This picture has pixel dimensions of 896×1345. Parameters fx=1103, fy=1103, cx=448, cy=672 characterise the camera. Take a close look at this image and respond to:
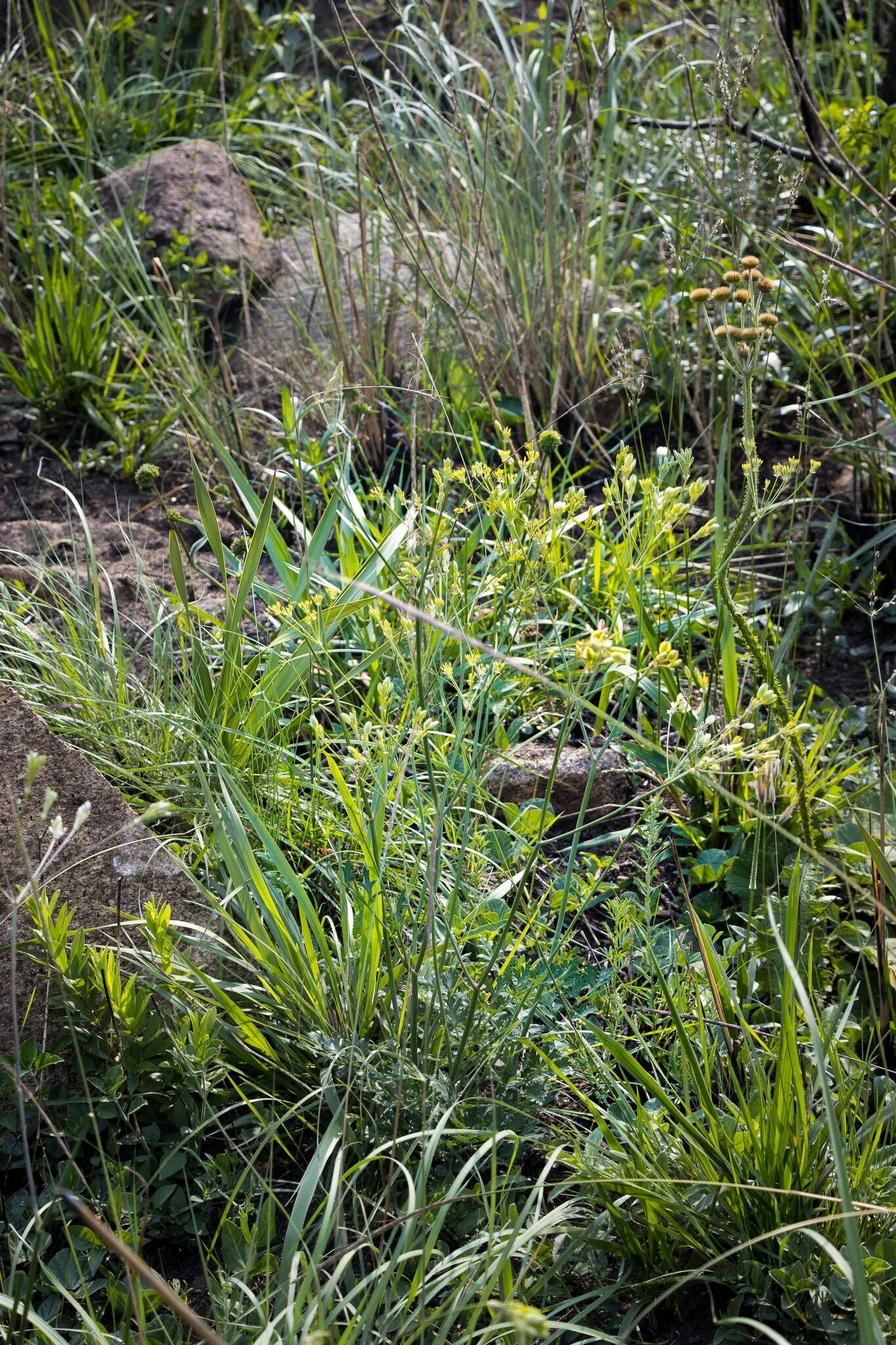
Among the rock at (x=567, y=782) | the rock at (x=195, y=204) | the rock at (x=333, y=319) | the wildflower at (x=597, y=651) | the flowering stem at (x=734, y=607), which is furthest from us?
the rock at (x=195, y=204)

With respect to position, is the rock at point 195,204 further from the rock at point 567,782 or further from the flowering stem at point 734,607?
the flowering stem at point 734,607

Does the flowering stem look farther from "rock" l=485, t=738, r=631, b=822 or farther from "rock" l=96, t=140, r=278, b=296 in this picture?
"rock" l=96, t=140, r=278, b=296

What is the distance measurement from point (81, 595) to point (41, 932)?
90 centimetres

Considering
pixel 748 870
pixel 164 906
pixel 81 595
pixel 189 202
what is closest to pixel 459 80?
pixel 189 202

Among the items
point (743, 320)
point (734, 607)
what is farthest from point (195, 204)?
point (734, 607)

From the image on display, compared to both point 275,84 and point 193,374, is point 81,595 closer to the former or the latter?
point 193,374

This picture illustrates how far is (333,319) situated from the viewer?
2926 mm

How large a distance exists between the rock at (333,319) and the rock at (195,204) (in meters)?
0.13

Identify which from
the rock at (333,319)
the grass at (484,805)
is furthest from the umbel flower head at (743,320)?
the rock at (333,319)

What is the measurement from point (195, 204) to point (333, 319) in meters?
1.14

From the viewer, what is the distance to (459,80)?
111 inches

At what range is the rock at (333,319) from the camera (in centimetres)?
297

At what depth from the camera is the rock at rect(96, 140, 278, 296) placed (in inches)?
142

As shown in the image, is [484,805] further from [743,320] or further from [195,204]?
[195,204]
